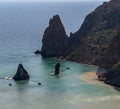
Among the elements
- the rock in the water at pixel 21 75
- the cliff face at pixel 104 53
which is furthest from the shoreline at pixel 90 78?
the rock in the water at pixel 21 75

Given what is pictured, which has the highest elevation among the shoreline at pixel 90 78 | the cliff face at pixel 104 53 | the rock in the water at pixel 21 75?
the cliff face at pixel 104 53

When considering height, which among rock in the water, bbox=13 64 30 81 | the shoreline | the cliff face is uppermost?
the cliff face

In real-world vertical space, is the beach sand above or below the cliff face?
below

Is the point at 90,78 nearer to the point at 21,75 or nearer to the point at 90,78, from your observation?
the point at 90,78

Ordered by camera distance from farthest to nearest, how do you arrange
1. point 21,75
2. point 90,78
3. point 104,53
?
point 104,53 < point 90,78 < point 21,75

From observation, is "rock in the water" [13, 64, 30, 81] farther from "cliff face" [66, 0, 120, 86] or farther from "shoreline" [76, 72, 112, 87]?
"cliff face" [66, 0, 120, 86]

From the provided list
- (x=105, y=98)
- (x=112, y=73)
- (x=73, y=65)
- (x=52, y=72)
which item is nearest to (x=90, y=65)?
(x=73, y=65)

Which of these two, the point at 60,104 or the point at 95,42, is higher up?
the point at 95,42

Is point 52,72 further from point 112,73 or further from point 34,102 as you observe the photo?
point 34,102

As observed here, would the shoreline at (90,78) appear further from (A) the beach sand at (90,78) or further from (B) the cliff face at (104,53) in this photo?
(B) the cliff face at (104,53)

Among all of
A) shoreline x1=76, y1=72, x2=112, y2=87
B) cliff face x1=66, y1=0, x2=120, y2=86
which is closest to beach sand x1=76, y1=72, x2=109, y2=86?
shoreline x1=76, y1=72, x2=112, y2=87

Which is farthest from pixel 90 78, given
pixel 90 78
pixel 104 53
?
pixel 104 53
